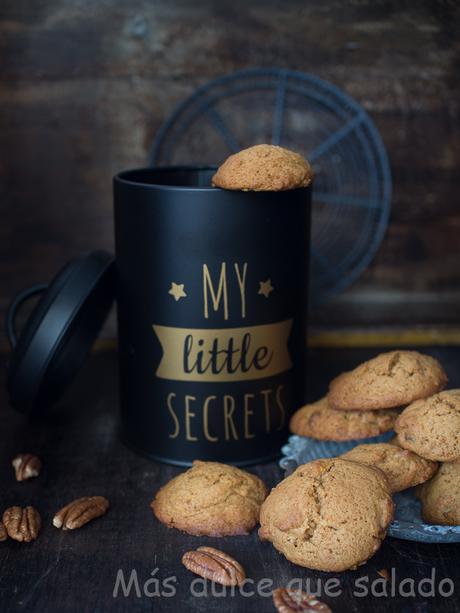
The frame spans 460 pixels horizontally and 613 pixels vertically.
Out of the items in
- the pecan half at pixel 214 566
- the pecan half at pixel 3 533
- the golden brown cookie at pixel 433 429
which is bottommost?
the pecan half at pixel 3 533

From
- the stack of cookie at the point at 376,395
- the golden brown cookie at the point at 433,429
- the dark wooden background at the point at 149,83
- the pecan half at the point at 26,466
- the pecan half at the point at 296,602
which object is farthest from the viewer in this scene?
the dark wooden background at the point at 149,83

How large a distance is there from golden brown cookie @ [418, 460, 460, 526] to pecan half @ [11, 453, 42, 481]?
567 mm

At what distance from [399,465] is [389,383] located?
5.2 inches

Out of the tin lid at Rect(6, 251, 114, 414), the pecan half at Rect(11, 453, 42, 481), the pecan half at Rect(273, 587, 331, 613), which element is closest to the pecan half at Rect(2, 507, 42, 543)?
the pecan half at Rect(11, 453, 42, 481)

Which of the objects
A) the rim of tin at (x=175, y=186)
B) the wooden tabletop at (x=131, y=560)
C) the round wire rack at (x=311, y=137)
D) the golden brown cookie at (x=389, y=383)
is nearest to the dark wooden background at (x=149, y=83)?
the round wire rack at (x=311, y=137)

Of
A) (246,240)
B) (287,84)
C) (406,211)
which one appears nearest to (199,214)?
(246,240)

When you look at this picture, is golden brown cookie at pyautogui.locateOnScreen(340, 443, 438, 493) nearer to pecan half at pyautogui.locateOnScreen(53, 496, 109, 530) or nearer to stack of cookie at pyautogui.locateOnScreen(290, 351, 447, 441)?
stack of cookie at pyautogui.locateOnScreen(290, 351, 447, 441)

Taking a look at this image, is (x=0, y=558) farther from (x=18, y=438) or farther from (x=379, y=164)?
(x=379, y=164)

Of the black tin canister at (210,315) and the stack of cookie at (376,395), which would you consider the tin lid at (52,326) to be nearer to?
the black tin canister at (210,315)

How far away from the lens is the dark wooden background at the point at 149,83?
5.96 feet

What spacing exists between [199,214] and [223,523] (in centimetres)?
42

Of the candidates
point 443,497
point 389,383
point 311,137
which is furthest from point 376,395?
point 311,137

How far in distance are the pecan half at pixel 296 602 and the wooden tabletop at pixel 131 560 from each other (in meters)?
0.02

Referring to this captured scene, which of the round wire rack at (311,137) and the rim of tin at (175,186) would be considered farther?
the round wire rack at (311,137)
